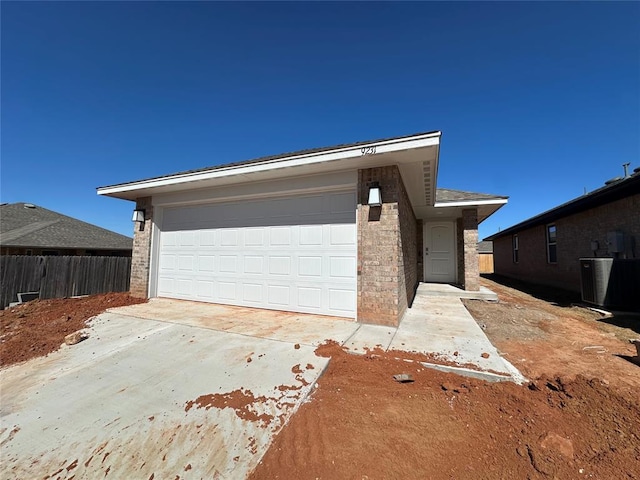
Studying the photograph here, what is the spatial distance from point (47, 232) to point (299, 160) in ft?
52.3

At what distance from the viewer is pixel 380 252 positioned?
4.49 meters

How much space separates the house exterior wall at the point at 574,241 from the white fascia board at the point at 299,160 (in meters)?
7.05

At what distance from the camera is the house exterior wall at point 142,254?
22.6 feet

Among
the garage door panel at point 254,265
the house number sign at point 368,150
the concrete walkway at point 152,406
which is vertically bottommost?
the concrete walkway at point 152,406

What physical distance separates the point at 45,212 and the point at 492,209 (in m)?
25.4

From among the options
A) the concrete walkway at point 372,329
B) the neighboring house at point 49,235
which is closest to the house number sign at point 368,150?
the concrete walkway at point 372,329

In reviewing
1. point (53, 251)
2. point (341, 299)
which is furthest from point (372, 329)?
point (53, 251)

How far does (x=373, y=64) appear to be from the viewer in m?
6.66

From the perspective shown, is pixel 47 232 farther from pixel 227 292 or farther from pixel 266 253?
pixel 266 253

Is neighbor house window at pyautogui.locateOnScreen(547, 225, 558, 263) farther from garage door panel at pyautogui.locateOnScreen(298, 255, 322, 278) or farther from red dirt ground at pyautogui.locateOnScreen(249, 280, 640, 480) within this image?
garage door panel at pyautogui.locateOnScreen(298, 255, 322, 278)

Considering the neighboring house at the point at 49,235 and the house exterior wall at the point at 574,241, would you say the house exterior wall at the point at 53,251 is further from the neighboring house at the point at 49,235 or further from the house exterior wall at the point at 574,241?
the house exterior wall at the point at 574,241

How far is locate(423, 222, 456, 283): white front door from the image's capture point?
10.2m

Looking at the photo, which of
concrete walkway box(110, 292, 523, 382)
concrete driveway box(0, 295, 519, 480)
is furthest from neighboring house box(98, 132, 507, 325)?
concrete driveway box(0, 295, 519, 480)

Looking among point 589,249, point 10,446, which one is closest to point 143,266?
point 10,446
